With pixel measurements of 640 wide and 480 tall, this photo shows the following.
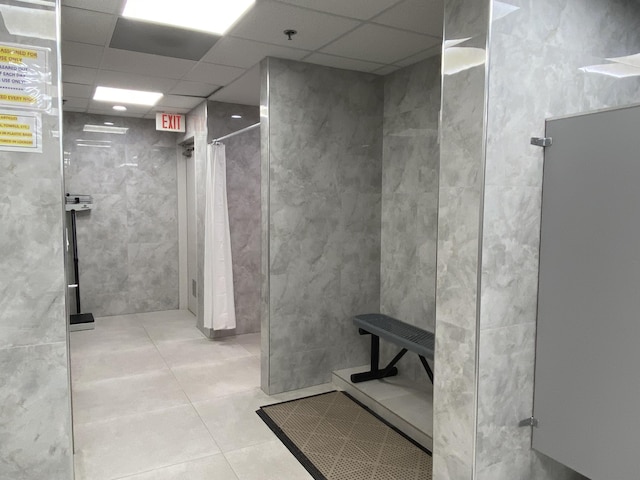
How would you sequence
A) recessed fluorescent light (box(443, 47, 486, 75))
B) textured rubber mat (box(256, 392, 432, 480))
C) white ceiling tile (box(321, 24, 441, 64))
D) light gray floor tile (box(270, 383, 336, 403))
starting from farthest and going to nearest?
light gray floor tile (box(270, 383, 336, 403))
white ceiling tile (box(321, 24, 441, 64))
textured rubber mat (box(256, 392, 432, 480))
recessed fluorescent light (box(443, 47, 486, 75))

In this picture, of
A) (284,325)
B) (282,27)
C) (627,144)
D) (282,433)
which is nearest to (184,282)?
(284,325)

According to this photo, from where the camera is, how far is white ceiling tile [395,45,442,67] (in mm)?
3256

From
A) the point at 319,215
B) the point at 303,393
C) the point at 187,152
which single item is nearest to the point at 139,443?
the point at 303,393

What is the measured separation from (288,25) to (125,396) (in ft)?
9.83

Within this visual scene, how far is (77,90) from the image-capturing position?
181 inches

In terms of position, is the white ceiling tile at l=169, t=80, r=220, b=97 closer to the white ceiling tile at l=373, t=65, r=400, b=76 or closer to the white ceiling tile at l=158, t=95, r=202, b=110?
the white ceiling tile at l=158, t=95, r=202, b=110

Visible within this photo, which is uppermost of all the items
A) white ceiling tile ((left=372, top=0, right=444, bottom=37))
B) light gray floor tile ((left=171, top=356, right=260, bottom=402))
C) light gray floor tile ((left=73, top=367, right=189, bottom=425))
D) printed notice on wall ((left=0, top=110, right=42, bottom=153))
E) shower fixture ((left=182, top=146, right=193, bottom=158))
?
white ceiling tile ((left=372, top=0, right=444, bottom=37))

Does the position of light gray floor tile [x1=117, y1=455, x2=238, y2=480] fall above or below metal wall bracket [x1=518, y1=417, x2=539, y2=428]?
below

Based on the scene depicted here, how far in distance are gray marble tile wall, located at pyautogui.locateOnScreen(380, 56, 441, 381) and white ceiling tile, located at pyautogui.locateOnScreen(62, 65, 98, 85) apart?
2.46m

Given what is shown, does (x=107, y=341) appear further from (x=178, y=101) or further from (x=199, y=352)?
(x=178, y=101)

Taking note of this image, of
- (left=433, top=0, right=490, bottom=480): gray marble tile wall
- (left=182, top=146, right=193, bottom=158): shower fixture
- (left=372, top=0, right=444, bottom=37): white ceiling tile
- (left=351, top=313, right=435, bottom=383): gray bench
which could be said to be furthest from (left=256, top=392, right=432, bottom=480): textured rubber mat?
(left=182, top=146, right=193, bottom=158): shower fixture

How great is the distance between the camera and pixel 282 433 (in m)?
3.14

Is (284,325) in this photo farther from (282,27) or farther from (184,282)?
(184,282)

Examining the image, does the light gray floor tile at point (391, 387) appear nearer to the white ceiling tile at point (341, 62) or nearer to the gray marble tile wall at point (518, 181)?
the gray marble tile wall at point (518, 181)
